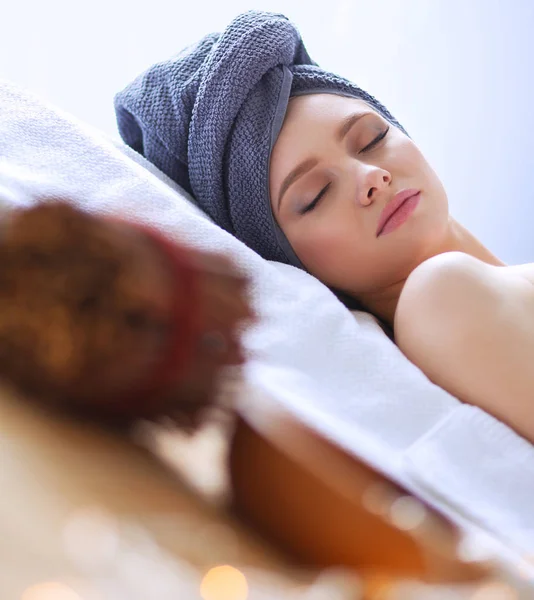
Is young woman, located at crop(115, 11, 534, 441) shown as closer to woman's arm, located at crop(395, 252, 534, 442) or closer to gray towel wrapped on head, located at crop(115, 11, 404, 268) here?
gray towel wrapped on head, located at crop(115, 11, 404, 268)

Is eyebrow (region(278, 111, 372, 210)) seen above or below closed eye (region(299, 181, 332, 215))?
above

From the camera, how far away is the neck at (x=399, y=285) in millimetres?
897

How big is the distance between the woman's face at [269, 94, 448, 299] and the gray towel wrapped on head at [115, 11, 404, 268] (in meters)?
0.03

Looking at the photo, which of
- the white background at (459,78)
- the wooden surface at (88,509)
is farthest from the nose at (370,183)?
the white background at (459,78)

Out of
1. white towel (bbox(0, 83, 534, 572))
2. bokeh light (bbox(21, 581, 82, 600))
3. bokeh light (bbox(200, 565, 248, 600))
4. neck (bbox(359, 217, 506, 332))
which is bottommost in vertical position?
neck (bbox(359, 217, 506, 332))

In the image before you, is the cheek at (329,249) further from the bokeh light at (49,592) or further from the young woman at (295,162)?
the bokeh light at (49,592)

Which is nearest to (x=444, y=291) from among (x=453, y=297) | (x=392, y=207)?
(x=453, y=297)

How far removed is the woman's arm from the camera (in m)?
0.55

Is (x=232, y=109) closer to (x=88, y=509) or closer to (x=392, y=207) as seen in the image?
(x=392, y=207)

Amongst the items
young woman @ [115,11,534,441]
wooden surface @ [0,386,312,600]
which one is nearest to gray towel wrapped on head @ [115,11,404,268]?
young woman @ [115,11,534,441]

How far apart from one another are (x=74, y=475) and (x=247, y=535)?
7 centimetres

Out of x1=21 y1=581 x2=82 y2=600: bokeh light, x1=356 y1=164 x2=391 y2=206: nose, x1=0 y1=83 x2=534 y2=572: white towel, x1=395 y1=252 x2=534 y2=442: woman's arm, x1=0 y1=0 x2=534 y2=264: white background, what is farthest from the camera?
x1=0 y1=0 x2=534 y2=264: white background

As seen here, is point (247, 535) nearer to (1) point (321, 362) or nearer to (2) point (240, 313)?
(2) point (240, 313)

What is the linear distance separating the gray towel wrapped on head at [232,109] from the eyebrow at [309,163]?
0.04 metres
